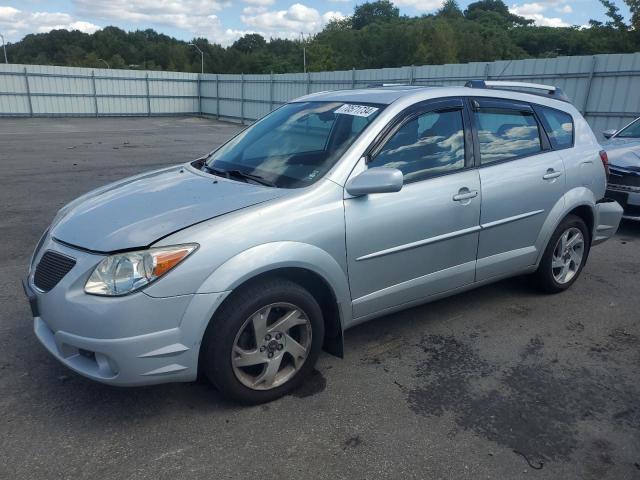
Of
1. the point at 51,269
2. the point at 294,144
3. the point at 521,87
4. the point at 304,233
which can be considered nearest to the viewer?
the point at 51,269

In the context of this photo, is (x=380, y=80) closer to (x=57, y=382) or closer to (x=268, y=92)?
(x=268, y=92)

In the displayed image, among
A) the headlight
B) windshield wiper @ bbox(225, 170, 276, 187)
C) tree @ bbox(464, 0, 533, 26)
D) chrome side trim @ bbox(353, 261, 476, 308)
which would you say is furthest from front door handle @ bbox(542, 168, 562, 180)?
tree @ bbox(464, 0, 533, 26)

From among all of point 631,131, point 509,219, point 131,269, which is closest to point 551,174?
point 509,219

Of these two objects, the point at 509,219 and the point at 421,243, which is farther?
the point at 509,219

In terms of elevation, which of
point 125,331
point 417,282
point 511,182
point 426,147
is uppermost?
point 426,147

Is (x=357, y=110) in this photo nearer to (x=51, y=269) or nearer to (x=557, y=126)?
(x=557, y=126)

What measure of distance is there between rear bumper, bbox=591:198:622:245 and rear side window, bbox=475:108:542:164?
1.07 metres

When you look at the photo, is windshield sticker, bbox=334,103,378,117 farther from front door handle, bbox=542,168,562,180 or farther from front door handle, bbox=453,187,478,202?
front door handle, bbox=542,168,562,180

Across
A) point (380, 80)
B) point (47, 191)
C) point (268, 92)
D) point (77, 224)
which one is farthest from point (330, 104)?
point (268, 92)

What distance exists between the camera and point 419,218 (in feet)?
11.4

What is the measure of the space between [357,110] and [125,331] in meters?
2.09

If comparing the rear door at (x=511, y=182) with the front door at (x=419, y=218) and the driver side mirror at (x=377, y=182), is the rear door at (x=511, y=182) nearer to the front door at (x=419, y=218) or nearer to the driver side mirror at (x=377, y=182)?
the front door at (x=419, y=218)

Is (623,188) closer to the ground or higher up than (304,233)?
closer to the ground

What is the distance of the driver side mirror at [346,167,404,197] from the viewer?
310 centimetres
